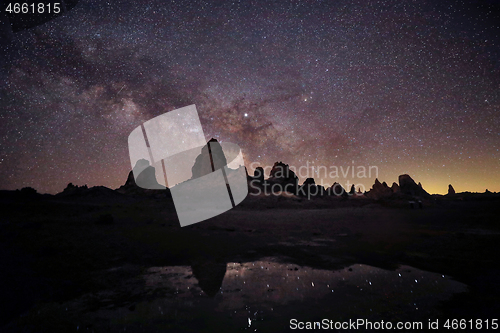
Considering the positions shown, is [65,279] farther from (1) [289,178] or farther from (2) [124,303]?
(1) [289,178]

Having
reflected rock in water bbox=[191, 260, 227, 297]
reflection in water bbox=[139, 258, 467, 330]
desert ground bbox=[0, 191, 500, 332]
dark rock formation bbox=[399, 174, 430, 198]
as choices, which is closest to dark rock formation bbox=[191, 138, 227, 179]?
dark rock formation bbox=[399, 174, 430, 198]

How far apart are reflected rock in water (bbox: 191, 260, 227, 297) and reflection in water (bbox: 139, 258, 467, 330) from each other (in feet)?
0.10

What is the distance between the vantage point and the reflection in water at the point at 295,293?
16.8ft

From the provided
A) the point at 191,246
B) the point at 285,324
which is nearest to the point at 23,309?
the point at 285,324

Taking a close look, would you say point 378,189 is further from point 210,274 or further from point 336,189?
point 210,274

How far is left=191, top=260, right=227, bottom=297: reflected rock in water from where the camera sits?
271 inches

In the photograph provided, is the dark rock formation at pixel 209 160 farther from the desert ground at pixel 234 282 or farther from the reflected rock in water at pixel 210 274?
the reflected rock in water at pixel 210 274

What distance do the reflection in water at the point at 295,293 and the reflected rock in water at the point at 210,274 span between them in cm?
3

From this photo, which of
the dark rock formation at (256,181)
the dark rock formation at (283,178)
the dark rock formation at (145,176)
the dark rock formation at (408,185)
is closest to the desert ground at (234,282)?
the dark rock formation at (256,181)

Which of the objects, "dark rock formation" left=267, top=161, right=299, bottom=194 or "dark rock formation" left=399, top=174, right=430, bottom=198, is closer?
"dark rock formation" left=267, top=161, right=299, bottom=194

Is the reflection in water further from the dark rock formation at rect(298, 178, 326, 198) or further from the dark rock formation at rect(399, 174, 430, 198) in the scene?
the dark rock formation at rect(399, 174, 430, 198)

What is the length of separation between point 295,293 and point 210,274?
3.45 m

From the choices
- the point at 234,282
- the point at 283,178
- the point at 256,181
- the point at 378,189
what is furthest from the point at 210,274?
the point at 378,189

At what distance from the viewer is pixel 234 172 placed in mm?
85875
